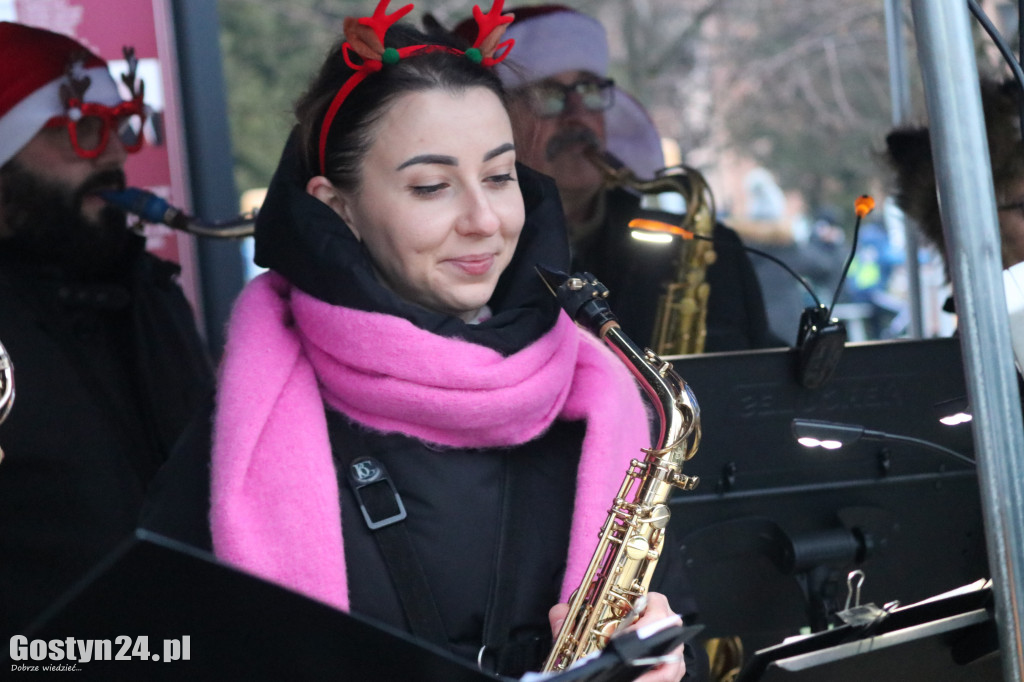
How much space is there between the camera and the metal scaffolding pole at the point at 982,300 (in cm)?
153

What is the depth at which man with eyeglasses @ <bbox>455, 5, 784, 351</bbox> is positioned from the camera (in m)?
3.39

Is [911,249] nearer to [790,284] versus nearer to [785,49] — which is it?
[790,284]

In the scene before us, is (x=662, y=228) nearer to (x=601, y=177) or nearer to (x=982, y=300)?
(x=982, y=300)

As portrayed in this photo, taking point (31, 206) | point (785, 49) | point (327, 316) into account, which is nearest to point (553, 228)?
point (327, 316)

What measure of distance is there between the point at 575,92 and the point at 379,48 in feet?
6.17

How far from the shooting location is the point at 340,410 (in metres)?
1.87

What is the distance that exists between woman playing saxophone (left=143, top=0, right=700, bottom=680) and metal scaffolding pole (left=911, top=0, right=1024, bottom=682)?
507 mm

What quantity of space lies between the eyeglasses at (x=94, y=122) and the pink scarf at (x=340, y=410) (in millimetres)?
1535

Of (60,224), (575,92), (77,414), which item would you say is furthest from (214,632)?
(575,92)

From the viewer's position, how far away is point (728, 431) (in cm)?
219

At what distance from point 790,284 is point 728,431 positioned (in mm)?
3243

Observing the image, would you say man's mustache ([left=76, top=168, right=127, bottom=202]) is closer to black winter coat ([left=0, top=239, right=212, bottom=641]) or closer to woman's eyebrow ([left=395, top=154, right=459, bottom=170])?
black winter coat ([left=0, top=239, right=212, bottom=641])

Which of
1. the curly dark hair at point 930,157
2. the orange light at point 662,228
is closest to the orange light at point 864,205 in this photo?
the orange light at point 662,228

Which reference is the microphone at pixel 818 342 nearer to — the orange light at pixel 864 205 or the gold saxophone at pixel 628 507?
the orange light at pixel 864 205
